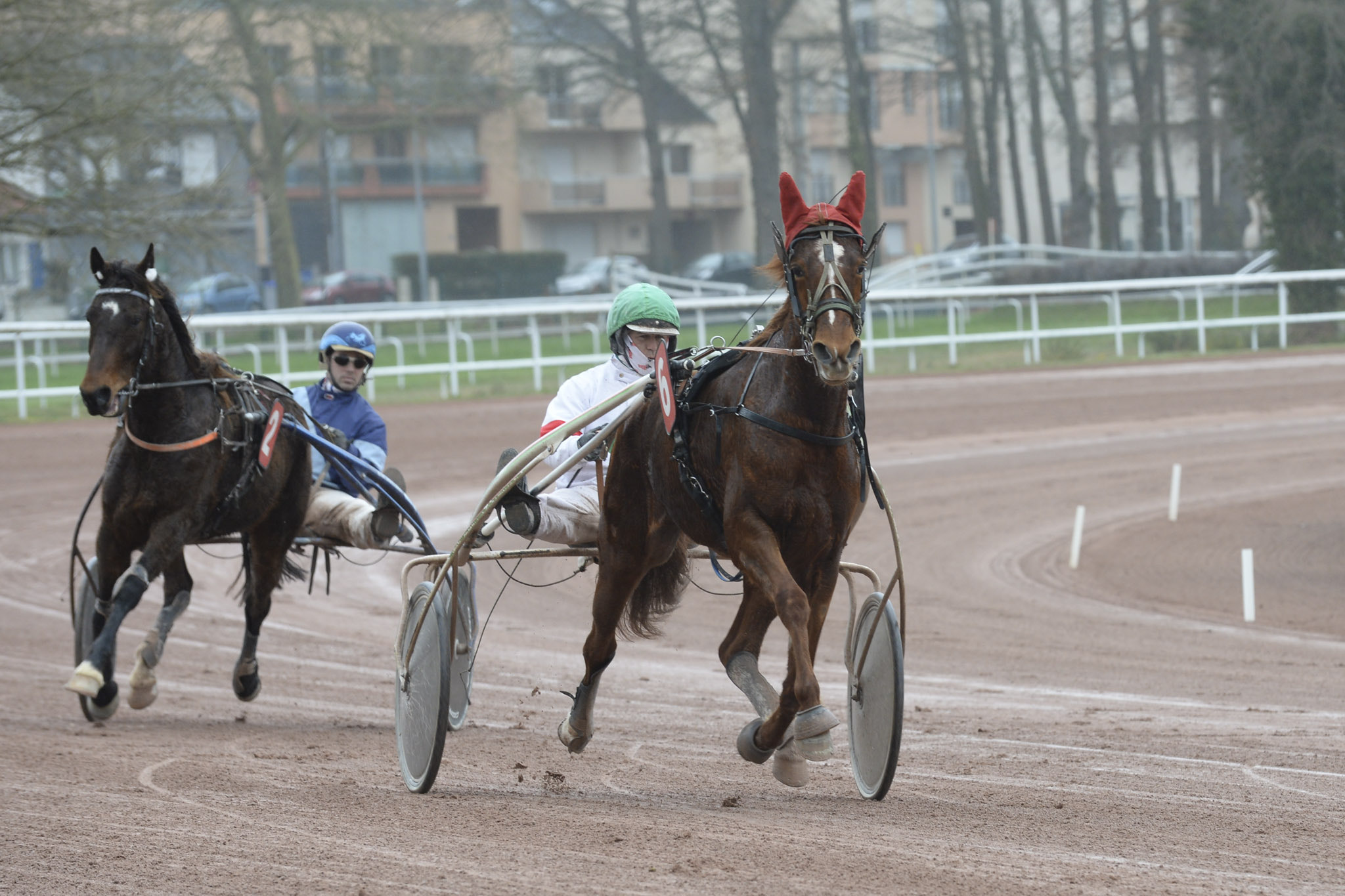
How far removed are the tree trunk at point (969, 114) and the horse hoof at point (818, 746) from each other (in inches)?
1283

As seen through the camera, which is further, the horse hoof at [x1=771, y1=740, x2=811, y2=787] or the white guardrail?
the white guardrail

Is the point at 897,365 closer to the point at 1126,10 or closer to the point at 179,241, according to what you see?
the point at 179,241

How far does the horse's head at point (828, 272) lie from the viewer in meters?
4.02

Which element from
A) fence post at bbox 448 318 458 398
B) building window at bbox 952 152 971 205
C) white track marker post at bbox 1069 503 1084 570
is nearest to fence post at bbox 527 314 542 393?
fence post at bbox 448 318 458 398

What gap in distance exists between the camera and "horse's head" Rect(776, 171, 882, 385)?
4.02 m

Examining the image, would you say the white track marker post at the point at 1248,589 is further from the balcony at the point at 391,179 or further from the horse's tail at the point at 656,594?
the balcony at the point at 391,179

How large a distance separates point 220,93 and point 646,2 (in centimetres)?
1562

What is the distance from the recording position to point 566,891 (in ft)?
11.3

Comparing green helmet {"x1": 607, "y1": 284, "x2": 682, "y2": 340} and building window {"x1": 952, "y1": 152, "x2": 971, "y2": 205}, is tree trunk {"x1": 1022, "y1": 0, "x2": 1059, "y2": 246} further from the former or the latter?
green helmet {"x1": 607, "y1": 284, "x2": 682, "y2": 340}

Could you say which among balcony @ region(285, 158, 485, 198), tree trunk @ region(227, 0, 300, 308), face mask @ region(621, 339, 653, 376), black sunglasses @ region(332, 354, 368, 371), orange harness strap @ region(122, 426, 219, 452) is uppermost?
balcony @ region(285, 158, 485, 198)

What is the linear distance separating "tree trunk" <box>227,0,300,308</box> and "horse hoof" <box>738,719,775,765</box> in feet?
63.6

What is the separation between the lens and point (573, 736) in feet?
16.8

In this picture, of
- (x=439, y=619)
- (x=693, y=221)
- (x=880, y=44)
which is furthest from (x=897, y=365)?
(x=693, y=221)

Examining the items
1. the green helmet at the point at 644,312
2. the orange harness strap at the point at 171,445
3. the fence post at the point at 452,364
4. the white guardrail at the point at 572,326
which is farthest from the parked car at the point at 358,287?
the green helmet at the point at 644,312
